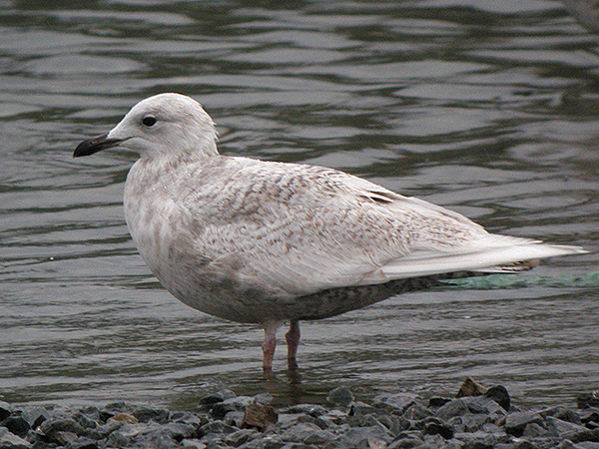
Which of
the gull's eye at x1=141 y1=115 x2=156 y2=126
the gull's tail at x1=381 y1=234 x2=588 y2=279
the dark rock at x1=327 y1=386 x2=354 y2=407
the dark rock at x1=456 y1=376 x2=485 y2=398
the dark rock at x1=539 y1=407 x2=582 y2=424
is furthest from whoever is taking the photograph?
the gull's eye at x1=141 y1=115 x2=156 y2=126

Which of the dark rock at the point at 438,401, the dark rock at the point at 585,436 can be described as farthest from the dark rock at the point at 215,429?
the dark rock at the point at 585,436

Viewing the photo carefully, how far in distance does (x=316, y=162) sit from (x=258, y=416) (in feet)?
23.0

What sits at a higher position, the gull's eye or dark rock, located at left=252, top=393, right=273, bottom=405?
the gull's eye

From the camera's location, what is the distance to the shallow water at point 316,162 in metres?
7.39

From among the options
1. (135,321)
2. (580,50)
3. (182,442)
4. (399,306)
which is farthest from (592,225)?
Result: (580,50)

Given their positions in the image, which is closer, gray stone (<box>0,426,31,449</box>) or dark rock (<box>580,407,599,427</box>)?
gray stone (<box>0,426,31,449</box>)

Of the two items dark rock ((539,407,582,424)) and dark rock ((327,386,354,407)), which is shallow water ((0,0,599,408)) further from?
dark rock ((539,407,582,424))

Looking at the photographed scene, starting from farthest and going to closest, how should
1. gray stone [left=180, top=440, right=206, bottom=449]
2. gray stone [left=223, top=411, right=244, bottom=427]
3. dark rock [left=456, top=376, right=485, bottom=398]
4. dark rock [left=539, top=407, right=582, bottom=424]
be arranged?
dark rock [left=456, top=376, right=485, bottom=398] → gray stone [left=223, top=411, right=244, bottom=427] → dark rock [left=539, top=407, right=582, bottom=424] → gray stone [left=180, top=440, right=206, bottom=449]

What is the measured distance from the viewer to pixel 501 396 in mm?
6281

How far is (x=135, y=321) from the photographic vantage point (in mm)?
8398

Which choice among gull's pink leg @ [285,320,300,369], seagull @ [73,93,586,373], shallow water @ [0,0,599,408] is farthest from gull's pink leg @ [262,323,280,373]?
gull's pink leg @ [285,320,300,369]

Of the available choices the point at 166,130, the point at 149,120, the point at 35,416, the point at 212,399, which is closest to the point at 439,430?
the point at 212,399

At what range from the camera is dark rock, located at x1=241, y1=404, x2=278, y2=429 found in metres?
5.94

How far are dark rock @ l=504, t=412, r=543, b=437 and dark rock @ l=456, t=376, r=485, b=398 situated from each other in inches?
22.4
